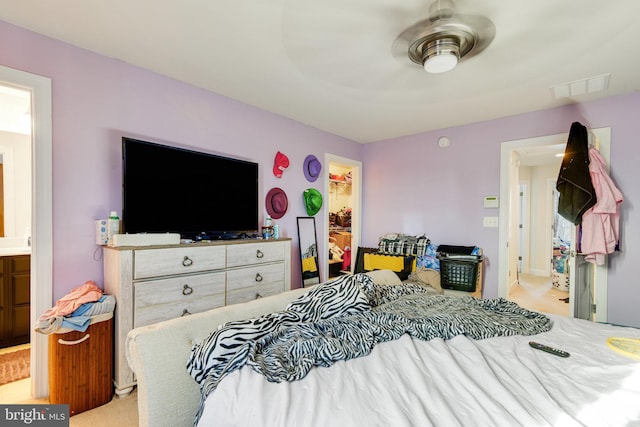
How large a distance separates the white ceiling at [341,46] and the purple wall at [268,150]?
16cm

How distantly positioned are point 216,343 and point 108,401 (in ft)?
A: 4.90

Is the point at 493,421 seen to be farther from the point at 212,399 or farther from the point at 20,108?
the point at 20,108

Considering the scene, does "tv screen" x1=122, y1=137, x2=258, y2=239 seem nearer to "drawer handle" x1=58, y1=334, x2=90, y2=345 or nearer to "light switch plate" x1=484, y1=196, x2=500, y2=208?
"drawer handle" x1=58, y1=334, x2=90, y2=345

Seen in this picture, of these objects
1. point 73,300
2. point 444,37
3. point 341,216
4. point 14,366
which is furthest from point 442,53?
point 341,216

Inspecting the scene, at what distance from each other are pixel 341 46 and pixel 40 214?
2279 mm

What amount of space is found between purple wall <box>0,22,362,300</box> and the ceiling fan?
189 centimetres

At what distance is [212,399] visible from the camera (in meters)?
0.91

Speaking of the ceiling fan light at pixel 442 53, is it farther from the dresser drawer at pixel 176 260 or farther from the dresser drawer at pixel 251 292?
the dresser drawer at pixel 251 292

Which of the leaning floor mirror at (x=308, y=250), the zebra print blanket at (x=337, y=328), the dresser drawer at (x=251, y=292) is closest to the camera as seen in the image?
the zebra print blanket at (x=337, y=328)

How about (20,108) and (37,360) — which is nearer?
(37,360)

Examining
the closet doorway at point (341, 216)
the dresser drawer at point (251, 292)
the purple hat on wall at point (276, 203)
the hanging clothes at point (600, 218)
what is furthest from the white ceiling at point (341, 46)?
the dresser drawer at point (251, 292)

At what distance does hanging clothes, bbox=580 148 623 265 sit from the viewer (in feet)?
8.43

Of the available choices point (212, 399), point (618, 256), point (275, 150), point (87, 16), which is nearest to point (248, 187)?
point (275, 150)

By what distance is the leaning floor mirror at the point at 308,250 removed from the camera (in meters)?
3.64
